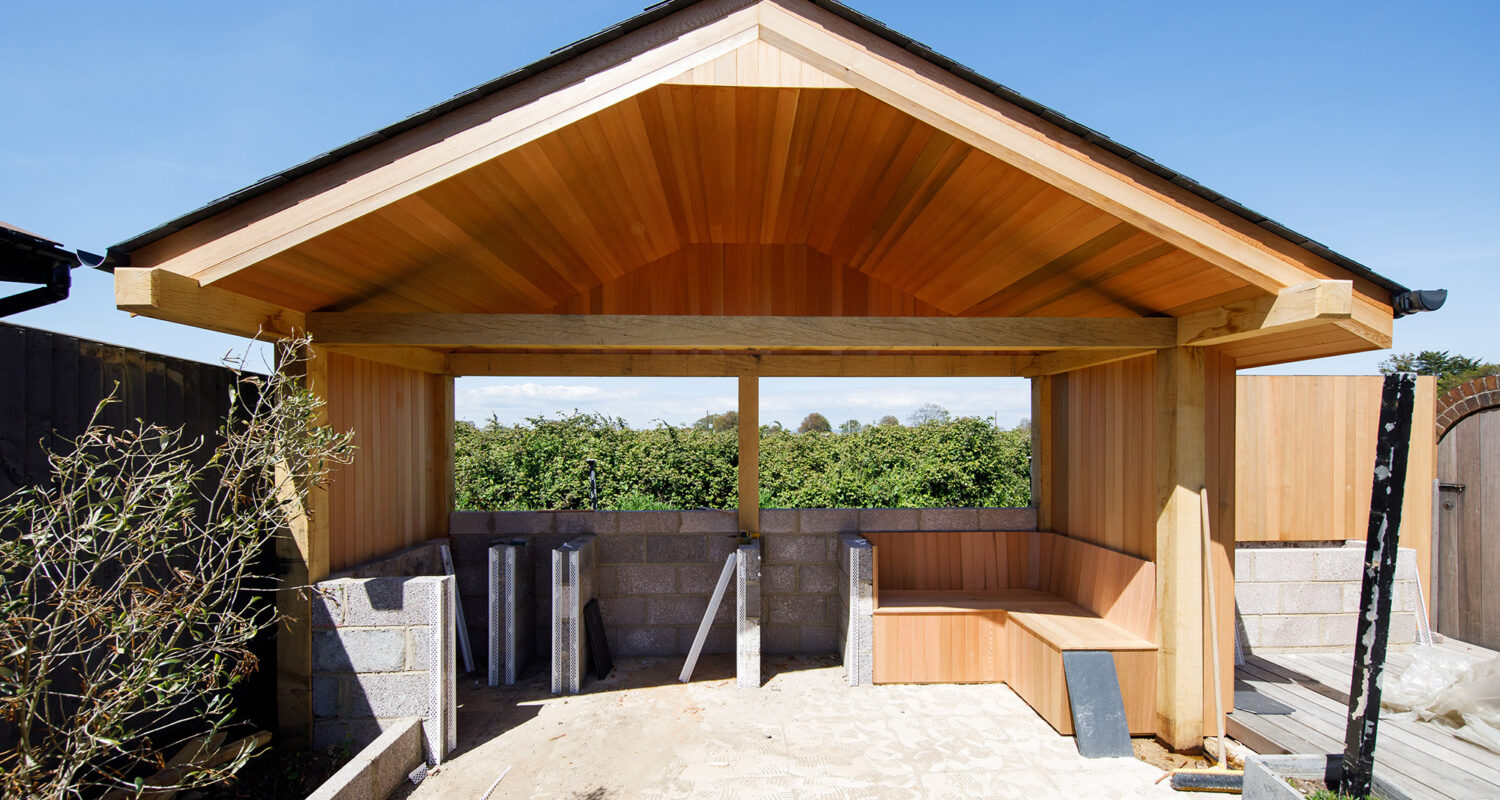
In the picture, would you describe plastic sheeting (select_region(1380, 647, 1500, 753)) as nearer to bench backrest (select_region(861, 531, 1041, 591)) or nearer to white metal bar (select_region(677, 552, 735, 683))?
bench backrest (select_region(861, 531, 1041, 591))

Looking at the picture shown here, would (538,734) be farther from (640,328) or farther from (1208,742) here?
(1208,742)

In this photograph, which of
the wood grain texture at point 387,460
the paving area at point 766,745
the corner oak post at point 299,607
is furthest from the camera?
the wood grain texture at point 387,460

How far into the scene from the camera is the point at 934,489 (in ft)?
24.9

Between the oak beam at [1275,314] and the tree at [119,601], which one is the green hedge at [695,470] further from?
the oak beam at [1275,314]

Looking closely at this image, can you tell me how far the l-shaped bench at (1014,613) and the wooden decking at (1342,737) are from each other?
0.58 meters

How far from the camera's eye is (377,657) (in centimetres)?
335

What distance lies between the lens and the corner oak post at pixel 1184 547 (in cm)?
347

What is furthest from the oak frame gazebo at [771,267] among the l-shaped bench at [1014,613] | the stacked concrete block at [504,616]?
the stacked concrete block at [504,616]

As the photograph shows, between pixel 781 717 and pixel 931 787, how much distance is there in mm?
1055

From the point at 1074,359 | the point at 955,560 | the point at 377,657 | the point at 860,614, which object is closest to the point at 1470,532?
the point at 1074,359

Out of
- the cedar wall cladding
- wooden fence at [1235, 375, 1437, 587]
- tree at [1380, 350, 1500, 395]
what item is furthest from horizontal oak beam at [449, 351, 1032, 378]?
tree at [1380, 350, 1500, 395]

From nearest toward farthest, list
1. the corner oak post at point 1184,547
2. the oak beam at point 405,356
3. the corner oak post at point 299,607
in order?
the corner oak post at point 299,607 → the corner oak post at point 1184,547 → the oak beam at point 405,356

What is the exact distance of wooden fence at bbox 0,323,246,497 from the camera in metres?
2.19

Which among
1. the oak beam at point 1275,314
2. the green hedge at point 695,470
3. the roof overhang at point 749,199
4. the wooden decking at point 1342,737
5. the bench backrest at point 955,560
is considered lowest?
the wooden decking at point 1342,737
